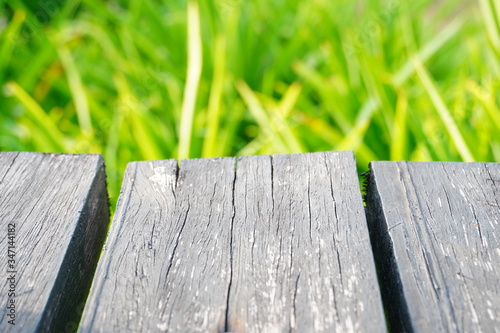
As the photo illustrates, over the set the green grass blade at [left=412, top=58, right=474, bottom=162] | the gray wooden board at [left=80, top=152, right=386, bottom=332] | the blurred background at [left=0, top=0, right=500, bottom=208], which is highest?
the blurred background at [left=0, top=0, right=500, bottom=208]

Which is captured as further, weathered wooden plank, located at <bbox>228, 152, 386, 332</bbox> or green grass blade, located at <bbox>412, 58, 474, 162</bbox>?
green grass blade, located at <bbox>412, 58, 474, 162</bbox>

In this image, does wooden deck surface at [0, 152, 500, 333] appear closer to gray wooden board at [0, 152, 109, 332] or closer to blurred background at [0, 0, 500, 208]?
gray wooden board at [0, 152, 109, 332]

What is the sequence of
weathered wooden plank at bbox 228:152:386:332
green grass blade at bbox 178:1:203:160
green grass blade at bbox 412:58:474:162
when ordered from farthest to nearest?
green grass blade at bbox 178:1:203:160 < green grass blade at bbox 412:58:474:162 < weathered wooden plank at bbox 228:152:386:332

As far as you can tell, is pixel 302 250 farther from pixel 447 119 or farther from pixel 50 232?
pixel 447 119

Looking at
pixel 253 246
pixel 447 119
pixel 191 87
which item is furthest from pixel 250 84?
pixel 253 246

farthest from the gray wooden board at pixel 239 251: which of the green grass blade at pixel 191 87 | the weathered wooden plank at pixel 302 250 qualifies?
the green grass blade at pixel 191 87

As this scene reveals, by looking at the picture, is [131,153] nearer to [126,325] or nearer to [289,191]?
[289,191]

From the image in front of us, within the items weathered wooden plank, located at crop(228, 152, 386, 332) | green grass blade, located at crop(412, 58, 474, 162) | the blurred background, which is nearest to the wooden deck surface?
weathered wooden plank, located at crop(228, 152, 386, 332)
